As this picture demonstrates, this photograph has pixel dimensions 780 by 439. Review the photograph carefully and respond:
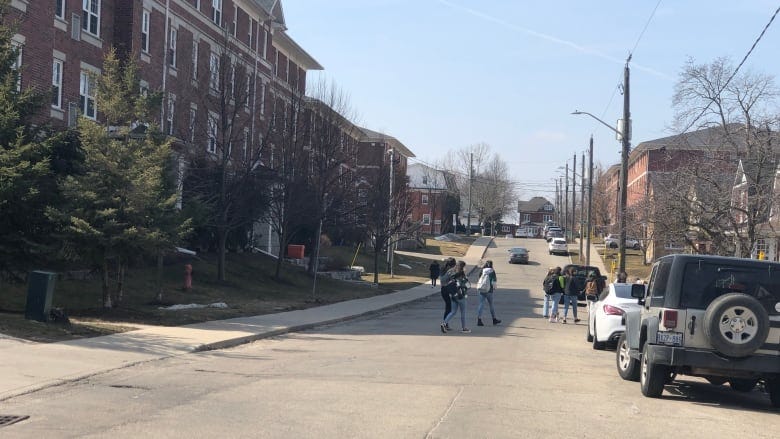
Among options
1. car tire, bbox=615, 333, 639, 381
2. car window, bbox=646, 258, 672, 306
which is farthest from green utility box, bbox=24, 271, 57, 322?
car window, bbox=646, 258, 672, 306

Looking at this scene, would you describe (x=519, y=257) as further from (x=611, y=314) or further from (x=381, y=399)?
(x=381, y=399)

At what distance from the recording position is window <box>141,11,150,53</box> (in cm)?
3342

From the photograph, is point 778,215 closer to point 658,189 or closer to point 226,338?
point 658,189

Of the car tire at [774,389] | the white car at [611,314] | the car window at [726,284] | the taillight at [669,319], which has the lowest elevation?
the car tire at [774,389]

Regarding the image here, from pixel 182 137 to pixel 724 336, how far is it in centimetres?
2316

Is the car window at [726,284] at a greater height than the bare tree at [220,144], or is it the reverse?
the bare tree at [220,144]

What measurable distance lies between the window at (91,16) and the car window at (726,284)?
2633cm

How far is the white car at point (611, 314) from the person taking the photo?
17.0 m

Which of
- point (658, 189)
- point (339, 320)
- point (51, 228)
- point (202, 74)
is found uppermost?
point (202, 74)

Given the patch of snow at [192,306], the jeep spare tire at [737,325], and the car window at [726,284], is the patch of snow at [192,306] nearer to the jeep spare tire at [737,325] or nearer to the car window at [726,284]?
the car window at [726,284]

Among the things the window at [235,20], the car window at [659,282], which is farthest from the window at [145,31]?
the car window at [659,282]

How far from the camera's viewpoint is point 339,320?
23.8 m

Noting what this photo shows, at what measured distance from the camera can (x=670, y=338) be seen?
1036cm

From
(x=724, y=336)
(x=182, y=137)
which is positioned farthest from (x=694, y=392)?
(x=182, y=137)
